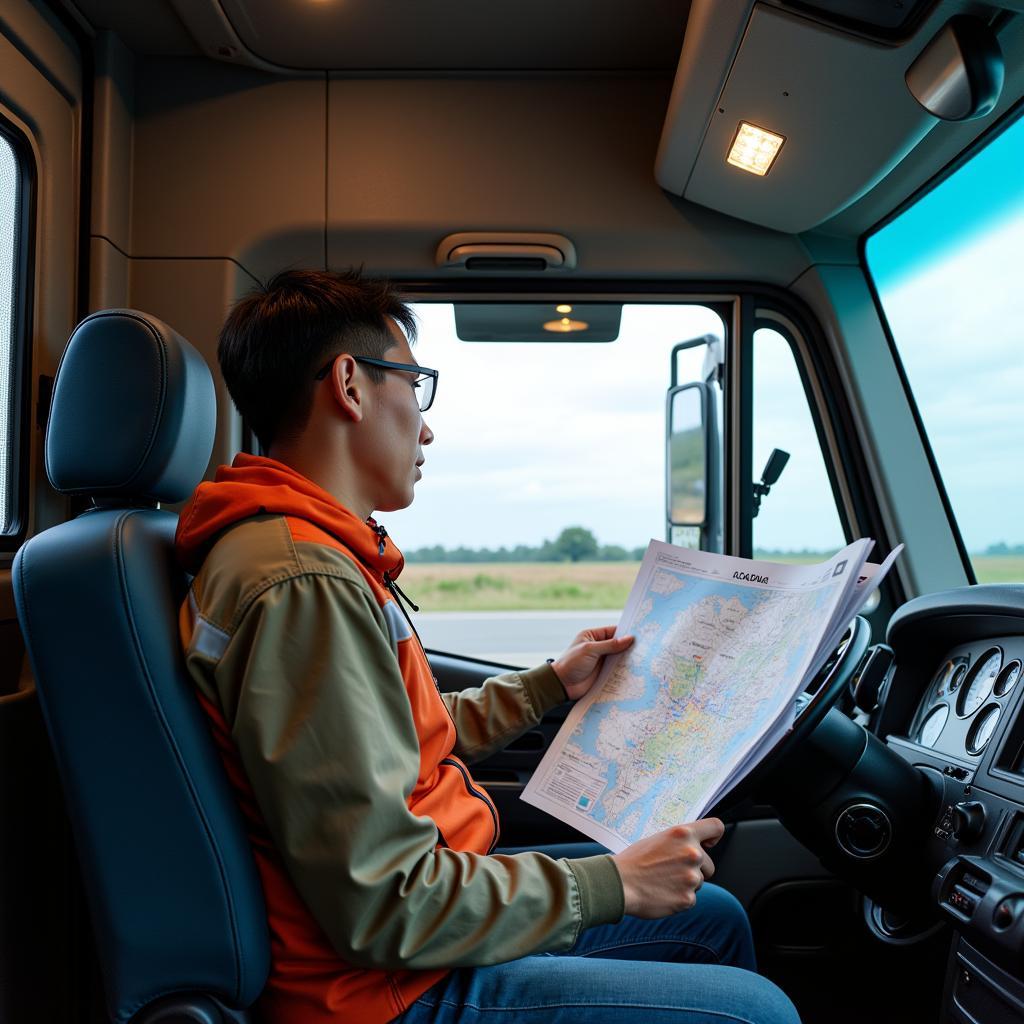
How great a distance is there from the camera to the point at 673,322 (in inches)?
107

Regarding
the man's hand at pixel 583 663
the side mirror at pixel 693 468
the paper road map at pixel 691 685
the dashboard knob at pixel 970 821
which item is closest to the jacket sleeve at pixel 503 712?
the man's hand at pixel 583 663

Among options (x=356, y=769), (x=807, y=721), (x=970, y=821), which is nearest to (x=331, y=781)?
(x=356, y=769)

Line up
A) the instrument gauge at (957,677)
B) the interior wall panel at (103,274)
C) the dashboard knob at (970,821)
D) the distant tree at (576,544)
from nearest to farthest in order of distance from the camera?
1. the dashboard knob at (970,821)
2. the instrument gauge at (957,677)
3. the interior wall panel at (103,274)
4. the distant tree at (576,544)

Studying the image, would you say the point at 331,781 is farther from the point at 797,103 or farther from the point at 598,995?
the point at 797,103

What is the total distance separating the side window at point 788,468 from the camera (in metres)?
2.68

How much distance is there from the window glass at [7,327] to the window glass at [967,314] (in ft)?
7.39

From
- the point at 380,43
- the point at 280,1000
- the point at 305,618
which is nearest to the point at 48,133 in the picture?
the point at 380,43

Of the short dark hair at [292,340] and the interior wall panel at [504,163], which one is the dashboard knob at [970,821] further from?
the interior wall panel at [504,163]

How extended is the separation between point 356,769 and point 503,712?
0.75m

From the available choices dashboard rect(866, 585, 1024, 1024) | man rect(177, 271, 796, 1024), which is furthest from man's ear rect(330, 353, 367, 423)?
dashboard rect(866, 585, 1024, 1024)

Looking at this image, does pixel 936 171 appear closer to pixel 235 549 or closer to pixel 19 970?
pixel 235 549

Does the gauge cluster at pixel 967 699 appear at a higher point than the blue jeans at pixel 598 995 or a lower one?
higher

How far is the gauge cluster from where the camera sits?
164cm

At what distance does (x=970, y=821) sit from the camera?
1.46 meters
